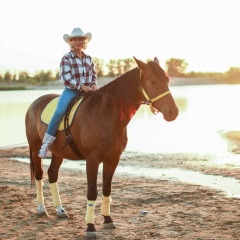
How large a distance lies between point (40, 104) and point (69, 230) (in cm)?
228

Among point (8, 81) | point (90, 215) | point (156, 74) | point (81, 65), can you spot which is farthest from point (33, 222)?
point (8, 81)

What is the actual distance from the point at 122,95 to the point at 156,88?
58 cm

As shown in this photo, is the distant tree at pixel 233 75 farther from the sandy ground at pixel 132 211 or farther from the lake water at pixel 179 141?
the sandy ground at pixel 132 211

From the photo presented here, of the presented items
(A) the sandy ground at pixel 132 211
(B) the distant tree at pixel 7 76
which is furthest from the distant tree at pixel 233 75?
(A) the sandy ground at pixel 132 211

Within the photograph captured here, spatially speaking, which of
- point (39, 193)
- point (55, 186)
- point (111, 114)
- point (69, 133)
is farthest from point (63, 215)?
point (111, 114)

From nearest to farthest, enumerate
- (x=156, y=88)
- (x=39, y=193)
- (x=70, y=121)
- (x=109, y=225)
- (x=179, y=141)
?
(x=156, y=88)
(x=70, y=121)
(x=109, y=225)
(x=39, y=193)
(x=179, y=141)

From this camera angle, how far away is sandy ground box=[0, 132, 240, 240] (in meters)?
6.36

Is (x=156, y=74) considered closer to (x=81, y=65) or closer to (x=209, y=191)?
(x=81, y=65)

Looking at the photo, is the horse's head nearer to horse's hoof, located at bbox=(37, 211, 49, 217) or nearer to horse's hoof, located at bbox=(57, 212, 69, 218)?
horse's hoof, located at bbox=(57, 212, 69, 218)

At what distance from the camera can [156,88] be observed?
575cm

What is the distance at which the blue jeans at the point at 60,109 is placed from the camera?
6578 millimetres

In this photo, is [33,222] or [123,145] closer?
[123,145]

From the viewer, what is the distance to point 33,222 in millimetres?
6992

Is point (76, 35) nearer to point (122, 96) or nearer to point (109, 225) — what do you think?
point (122, 96)
